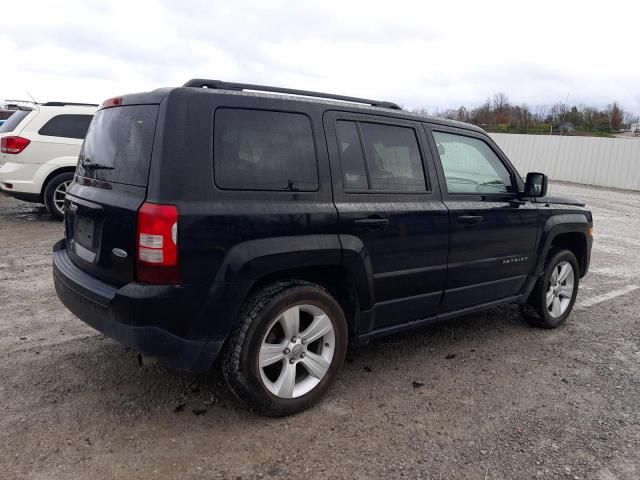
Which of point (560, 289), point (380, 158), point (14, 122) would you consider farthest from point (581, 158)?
point (380, 158)

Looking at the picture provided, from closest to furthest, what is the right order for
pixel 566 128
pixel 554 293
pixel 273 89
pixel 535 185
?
pixel 273 89
pixel 535 185
pixel 554 293
pixel 566 128

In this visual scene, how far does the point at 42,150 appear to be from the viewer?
8500mm

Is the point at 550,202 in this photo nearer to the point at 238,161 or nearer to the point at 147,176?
the point at 238,161

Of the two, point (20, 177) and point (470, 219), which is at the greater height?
point (470, 219)

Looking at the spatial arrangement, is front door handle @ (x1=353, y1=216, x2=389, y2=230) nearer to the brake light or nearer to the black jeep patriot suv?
the black jeep patriot suv

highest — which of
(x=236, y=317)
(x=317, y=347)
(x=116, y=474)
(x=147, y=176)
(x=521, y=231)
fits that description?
(x=147, y=176)

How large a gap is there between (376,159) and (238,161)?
102 cm

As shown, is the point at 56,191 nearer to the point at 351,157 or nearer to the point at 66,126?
the point at 66,126

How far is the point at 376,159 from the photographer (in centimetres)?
351

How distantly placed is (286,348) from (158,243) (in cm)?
97

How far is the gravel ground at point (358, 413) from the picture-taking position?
A: 272cm

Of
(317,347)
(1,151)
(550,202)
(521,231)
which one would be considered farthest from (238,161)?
(1,151)

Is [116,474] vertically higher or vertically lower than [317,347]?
lower

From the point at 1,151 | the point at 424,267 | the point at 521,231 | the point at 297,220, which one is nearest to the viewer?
the point at 297,220
